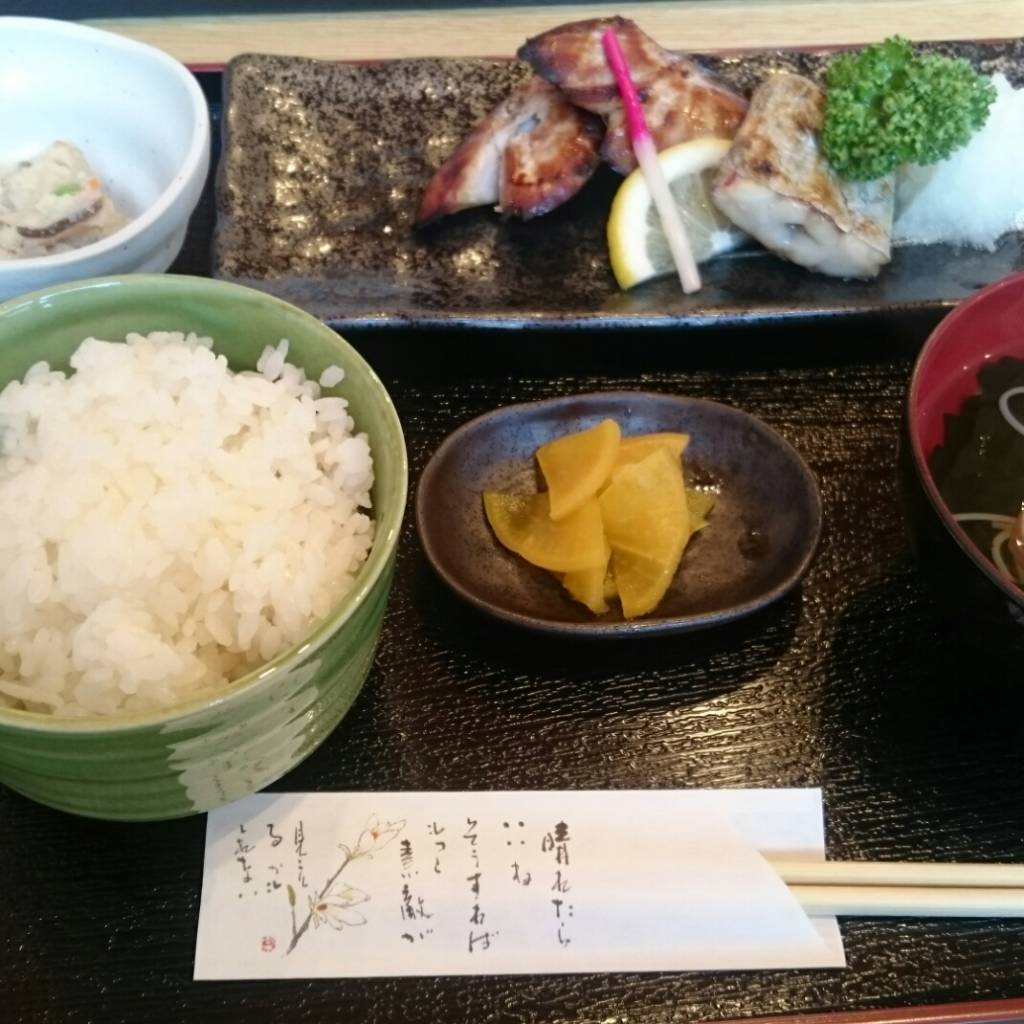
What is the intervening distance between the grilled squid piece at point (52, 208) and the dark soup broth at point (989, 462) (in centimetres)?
145

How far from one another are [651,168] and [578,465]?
0.73 metres

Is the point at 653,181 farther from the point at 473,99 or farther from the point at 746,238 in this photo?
the point at 473,99

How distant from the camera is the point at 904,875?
48.5 inches

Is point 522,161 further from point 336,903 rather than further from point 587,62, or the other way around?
point 336,903

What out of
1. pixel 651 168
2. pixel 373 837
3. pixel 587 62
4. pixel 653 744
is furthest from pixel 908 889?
pixel 587 62

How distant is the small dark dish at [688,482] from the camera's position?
1437 mm

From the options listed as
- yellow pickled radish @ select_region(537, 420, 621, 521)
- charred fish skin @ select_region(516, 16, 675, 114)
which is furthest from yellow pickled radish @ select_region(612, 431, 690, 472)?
charred fish skin @ select_region(516, 16, 675, 114)

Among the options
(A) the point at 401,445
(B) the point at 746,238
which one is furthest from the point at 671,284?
(A) the point at 401,445

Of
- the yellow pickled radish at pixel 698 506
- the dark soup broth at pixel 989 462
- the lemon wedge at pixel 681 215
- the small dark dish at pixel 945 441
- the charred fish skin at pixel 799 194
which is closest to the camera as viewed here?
the small dark dish at pixel 945 441

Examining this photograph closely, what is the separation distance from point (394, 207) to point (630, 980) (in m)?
1.52

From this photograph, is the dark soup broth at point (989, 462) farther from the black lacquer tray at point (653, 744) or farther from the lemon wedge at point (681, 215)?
the lemon wedge at point (681, 215)

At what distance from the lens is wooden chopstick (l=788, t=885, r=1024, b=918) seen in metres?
1.21

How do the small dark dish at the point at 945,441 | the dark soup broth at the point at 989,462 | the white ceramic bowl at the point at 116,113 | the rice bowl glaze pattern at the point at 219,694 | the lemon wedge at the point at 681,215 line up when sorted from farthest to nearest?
the lemon wedge at the point at 681,215 → the white ceramic bowl at the point at 116,113 → the dark soup broth at the point at 989,462 → the small dark dish at the point at 945,441 → the rice bowl glaze pattern at the point at 219,694

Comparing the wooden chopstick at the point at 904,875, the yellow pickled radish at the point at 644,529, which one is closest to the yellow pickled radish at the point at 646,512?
the yellow pickled radish at the point at 644,529
